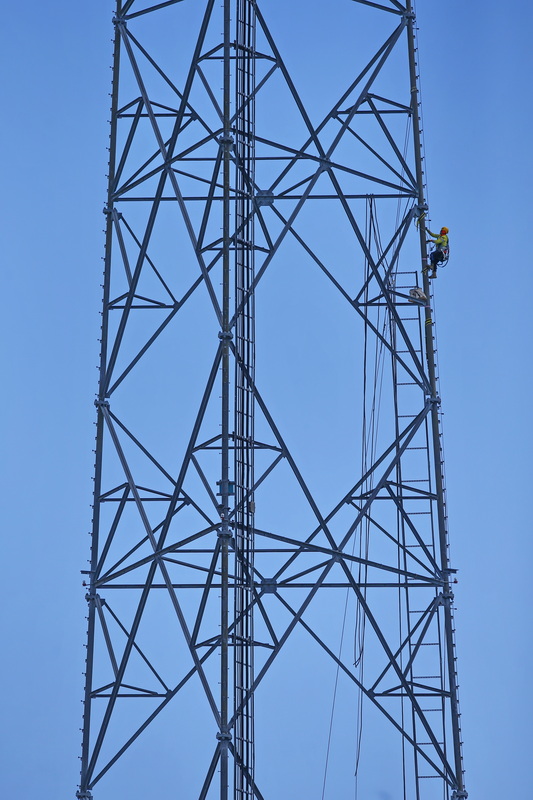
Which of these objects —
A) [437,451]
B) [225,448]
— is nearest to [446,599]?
[437,451]

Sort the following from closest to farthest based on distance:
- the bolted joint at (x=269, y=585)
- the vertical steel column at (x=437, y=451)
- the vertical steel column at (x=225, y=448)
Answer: the vertical steel column at (x=225, y=448)
the vertical steel column at (x=437, y=451)
the bolted joint at (x=269, y=585)

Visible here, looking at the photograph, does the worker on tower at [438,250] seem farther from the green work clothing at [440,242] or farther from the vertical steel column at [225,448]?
the vertical steel column at [225,448]

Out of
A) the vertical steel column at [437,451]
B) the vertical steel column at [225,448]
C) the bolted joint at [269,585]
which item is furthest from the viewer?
the bolted joint at [269,585]

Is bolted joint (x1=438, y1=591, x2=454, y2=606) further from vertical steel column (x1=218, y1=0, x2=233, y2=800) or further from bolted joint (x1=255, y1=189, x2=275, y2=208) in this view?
bolted joint (x1=255, y1=189, x2=275, y2=208)

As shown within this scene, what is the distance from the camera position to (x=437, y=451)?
28.3 metres

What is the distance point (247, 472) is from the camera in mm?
28578

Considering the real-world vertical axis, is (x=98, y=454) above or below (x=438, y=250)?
below

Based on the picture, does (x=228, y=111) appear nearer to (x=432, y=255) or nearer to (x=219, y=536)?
(x=432, y=255)

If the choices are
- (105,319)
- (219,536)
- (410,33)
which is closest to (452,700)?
(219,536)

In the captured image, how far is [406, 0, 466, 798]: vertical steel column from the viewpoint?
2753 centimetres

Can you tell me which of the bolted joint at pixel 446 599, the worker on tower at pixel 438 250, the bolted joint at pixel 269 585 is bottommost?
the bolted joint at pixel 446 599

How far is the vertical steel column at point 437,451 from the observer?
27.5 metres

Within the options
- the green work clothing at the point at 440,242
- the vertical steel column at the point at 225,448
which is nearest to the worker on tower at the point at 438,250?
the green work clothing at the point at 440,242

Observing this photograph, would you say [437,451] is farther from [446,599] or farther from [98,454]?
[98,454]
